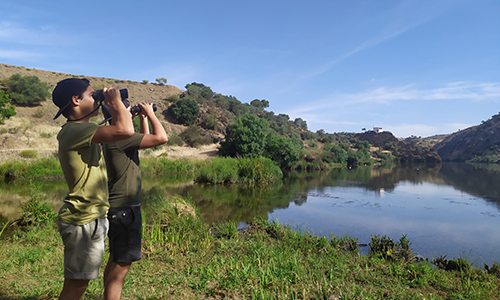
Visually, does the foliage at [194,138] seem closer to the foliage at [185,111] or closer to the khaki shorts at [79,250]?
the foliage at [185,111]

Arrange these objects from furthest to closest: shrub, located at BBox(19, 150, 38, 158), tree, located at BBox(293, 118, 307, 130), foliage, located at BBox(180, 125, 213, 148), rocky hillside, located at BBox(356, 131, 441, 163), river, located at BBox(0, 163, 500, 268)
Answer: tree, located at BBox(293, 118, 307, 130) < rocky hillside, located at BBox(356, 131, 441, 163) < foliage, located at BBox(180, 125, 213, 148) < shrub, located at BBox(19, 150, 38, 158) < river, located at BBox(0, 163, 500, 268)

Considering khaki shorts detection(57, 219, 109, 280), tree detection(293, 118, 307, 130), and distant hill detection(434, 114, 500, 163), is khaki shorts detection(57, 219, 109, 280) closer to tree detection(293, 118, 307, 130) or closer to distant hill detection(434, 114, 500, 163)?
distant hill detection(434, 114, 500, 163)

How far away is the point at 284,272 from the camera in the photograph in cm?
376

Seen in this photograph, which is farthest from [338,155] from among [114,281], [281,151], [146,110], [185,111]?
[114,281]

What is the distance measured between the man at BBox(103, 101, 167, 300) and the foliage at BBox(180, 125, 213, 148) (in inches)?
1316

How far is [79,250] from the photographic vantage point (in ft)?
5.91

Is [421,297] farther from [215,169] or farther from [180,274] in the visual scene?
[215,169]

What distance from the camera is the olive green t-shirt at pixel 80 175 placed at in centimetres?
178

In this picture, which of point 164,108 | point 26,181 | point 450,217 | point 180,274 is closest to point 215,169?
point 26,181

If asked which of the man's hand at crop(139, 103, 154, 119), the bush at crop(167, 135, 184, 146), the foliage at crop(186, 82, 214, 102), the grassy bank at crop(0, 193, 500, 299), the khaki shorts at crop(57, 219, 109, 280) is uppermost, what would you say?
the foliage at crop(186, 82, 214, 102)

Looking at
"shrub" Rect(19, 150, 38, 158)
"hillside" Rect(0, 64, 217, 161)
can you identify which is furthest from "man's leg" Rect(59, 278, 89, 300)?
"hillside" Rect(0, 64, 217, 161)

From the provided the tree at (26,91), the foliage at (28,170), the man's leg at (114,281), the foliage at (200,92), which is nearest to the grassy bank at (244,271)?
the man's leg at (114,281)

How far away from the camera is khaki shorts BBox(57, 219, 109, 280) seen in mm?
1790

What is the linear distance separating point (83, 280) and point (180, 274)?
2.08 metres
